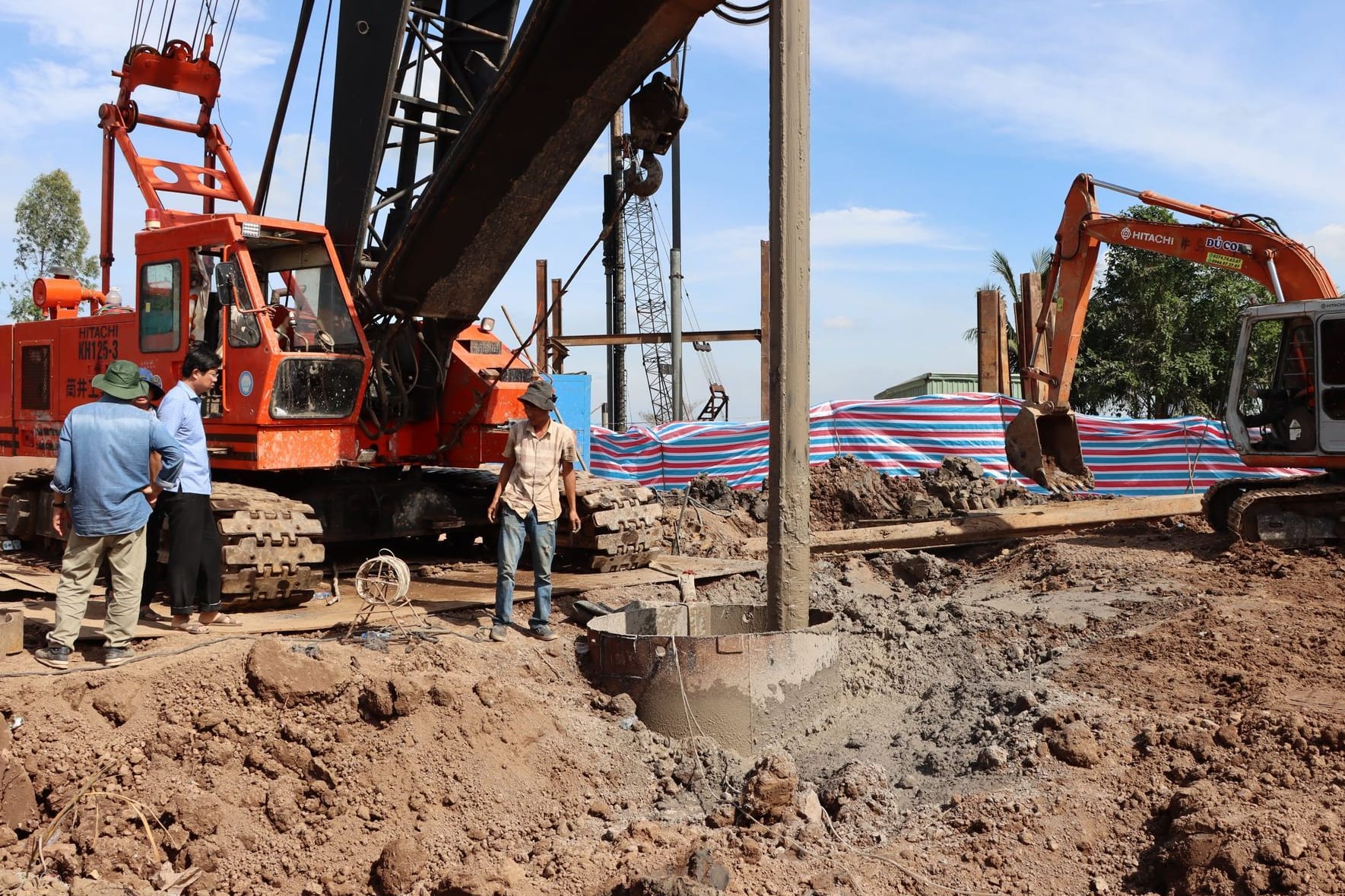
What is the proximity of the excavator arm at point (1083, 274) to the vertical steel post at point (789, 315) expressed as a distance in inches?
252

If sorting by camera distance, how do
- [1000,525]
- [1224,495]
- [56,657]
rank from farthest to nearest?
[1224,495]
[1000,525]
[56,657]

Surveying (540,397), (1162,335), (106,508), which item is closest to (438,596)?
(540,397)

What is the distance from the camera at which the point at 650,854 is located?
4.66m

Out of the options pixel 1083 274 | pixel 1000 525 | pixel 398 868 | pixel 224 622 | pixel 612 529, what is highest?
pixel 1083 274

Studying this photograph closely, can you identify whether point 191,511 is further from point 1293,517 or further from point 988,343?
Result: point 988,343

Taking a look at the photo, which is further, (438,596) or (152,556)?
(438,596)

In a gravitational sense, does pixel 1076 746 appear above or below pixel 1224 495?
below

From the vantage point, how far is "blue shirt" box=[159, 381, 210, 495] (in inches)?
248

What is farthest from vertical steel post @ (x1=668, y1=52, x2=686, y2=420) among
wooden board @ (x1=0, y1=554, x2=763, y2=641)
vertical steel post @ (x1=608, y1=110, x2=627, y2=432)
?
wooden board @ (x1=0, y1=554, x2=763, y2=641)

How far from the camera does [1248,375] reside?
11453mm

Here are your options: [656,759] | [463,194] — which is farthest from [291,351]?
[656,759]

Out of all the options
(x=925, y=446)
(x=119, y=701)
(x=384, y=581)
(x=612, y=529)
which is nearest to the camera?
(x=119, y=701)

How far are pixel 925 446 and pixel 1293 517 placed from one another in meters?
5.00

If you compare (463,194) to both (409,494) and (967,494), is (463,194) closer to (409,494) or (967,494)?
(409,494)
